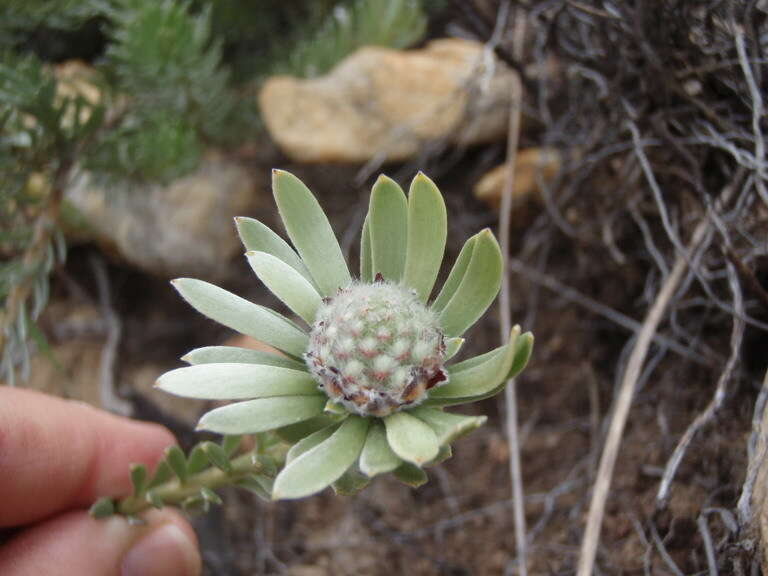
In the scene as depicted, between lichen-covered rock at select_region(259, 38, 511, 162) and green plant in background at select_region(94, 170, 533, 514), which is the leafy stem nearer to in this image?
green plant in background at select_region(94, 170, 533, 514)

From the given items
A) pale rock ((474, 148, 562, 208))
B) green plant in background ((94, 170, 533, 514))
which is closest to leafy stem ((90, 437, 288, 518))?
green plant in background ((94, 170, 533, 514))

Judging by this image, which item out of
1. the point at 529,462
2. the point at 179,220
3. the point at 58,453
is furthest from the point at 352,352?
the point at 179,220

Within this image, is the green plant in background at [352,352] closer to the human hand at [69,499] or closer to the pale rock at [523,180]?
the human hand at [69,499]

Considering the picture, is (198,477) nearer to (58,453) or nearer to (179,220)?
(58,453)

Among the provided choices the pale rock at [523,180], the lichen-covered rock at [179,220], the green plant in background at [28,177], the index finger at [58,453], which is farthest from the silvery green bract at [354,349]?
the lichen-covered rock at [179,220]

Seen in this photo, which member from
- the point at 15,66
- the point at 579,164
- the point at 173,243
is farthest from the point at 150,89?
the point at 579,164

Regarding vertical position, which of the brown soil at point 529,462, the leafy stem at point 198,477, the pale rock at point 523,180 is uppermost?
the pale rock at point 523,180

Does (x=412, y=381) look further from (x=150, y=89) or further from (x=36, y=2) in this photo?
(x=36, y=2)
